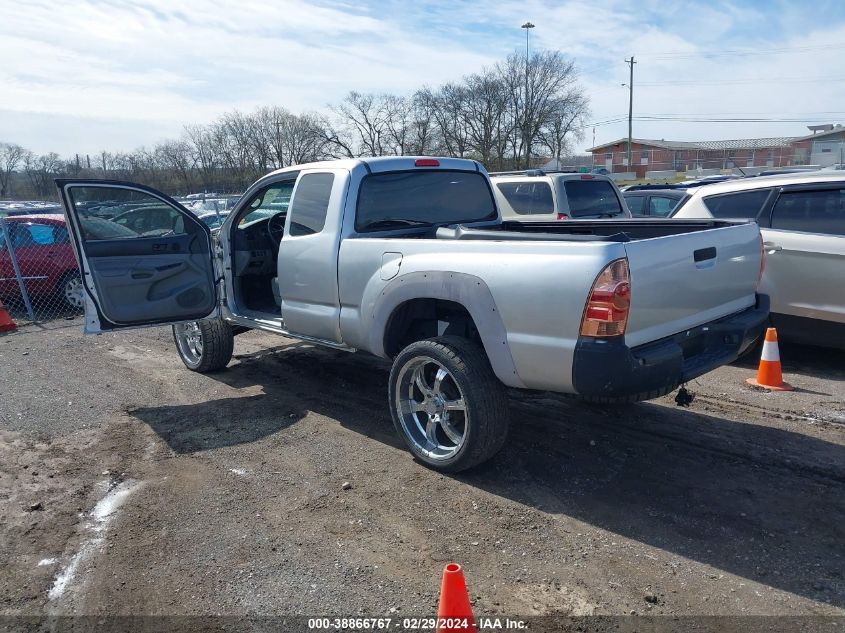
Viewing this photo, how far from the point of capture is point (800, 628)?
2.81 m

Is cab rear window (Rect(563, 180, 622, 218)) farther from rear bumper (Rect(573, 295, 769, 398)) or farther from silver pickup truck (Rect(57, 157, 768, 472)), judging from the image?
rear bumper (Rect(573, 295, 769, 398))

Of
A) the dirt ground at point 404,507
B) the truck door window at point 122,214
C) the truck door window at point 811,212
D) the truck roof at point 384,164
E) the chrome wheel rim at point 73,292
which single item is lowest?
the dirt ground at point 404,507

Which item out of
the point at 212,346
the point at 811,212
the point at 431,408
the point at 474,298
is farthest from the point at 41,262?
the point at 811,212

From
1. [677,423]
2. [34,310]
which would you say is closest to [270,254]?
[677,423]

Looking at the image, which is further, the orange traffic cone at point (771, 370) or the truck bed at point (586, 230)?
the orange traffic cone at point (771, 370)

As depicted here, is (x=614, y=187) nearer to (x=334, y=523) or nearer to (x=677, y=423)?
(x=677, y=423)

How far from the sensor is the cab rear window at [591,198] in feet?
30.7

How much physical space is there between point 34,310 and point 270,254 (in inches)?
267

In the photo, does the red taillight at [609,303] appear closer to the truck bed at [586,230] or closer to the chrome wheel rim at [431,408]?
the truck bed at [586,230]

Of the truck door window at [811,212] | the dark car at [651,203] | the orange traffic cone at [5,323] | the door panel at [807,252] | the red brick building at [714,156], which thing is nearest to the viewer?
the door panel at [807,252]

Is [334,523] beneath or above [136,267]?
beneath

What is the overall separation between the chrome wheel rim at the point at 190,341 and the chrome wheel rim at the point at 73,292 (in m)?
5.07

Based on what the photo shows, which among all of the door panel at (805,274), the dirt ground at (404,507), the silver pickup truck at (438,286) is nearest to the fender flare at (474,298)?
the silver pickup truck at (438,286)

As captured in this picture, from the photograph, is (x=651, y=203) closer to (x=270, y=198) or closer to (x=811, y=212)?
(x=811, y=212)
